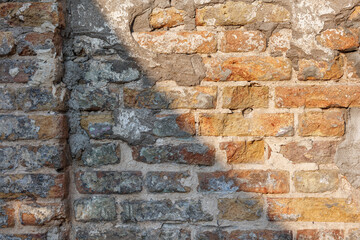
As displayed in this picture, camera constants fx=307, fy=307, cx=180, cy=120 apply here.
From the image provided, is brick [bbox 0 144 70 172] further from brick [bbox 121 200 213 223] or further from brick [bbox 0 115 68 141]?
brick [bbox 121 200 213 223]

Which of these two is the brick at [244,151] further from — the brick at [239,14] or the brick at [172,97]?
the brick at [239,14]

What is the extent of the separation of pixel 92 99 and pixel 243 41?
645 millimetres

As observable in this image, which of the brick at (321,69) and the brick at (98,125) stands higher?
the brick at (321,69)

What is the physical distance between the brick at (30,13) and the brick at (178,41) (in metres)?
0.32

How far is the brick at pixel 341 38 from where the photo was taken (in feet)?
3.85

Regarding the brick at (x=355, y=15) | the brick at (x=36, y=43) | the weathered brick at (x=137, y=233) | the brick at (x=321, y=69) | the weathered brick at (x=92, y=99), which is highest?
the brick at (x=355, y=15)

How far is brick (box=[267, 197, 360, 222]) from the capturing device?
3.96 ft

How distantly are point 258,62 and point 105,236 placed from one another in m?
0.93

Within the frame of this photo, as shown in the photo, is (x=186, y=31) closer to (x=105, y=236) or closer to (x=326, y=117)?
(x=326, y=117)

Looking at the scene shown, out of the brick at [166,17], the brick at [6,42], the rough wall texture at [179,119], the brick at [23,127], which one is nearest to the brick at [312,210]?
the rough wall texture at [179,119]

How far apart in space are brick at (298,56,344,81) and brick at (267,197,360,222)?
48cm

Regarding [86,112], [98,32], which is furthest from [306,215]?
[98,32]

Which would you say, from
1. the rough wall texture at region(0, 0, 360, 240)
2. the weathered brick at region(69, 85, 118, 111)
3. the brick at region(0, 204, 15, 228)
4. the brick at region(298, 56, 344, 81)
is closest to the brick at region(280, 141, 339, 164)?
the rough wall texture at region(0, 0, 360, 240)

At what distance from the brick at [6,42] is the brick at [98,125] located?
375mm
